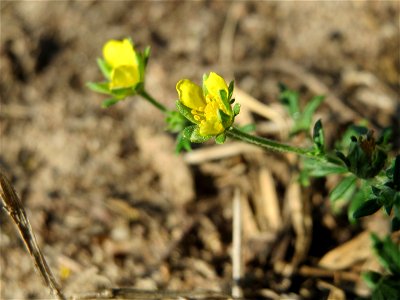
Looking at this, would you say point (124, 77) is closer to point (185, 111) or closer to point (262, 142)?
point (185, 111)

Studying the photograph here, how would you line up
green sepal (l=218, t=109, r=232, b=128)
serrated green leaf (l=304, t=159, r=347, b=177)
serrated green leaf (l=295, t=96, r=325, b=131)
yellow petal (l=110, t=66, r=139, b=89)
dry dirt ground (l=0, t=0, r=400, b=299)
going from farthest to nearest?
dry dirt ground (l=0, t=0, r=400, b=299) → serrated green leaf (l=295, t=96, r=325, b=131) → yellow petal (l=110, t=66, r=139, b=89) → serrated green leaf (l=304, t=159, r=347, b=177) → green sepal (l=218, t=109, r=232, b=128)

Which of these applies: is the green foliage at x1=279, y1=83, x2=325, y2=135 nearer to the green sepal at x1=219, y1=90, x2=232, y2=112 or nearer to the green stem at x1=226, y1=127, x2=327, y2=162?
the green stem at x1=226, y1=127, x2=327, y2=162

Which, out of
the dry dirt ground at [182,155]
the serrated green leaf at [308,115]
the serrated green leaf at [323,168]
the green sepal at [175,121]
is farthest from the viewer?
the dry dirt ground at [182,155]

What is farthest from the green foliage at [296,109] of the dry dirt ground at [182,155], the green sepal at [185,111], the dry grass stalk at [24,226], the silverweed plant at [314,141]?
the dry grass stalk at [24,226]

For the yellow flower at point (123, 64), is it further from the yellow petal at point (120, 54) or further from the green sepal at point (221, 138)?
the green sepal at point (221, 138)

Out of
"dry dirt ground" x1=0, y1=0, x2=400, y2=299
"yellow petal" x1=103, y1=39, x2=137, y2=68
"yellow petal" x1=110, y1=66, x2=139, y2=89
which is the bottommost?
"dry dirt ground" x1=0, y1=0, x2=400, y2=299

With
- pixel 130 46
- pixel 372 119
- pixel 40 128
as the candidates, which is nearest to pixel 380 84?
pixel 372 119

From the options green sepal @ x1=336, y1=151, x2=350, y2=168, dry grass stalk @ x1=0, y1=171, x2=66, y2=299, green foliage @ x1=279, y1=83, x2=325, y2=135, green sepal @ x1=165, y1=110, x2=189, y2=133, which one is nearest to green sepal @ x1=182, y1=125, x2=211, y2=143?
green sepal @ x1=165, y1=110, x2=189, y2=133
